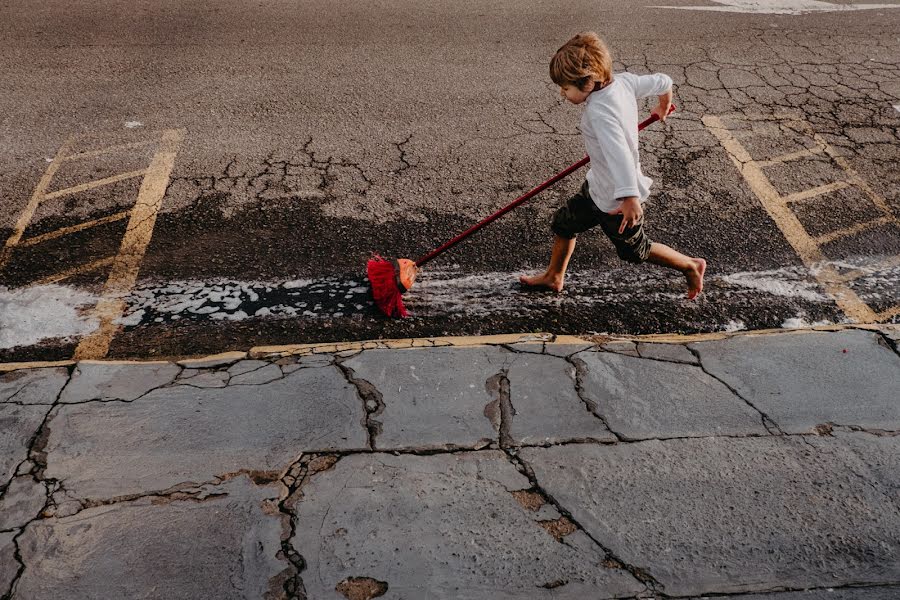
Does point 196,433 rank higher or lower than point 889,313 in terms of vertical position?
lower

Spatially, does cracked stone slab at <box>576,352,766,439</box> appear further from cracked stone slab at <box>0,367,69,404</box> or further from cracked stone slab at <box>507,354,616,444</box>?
cracked stone slab at <box>0,367,69,404</box>

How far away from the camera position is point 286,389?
3258 millimetres

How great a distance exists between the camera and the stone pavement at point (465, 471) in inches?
99.9

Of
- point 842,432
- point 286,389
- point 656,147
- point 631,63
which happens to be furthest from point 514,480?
point 631,63

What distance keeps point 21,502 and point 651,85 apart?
327cm

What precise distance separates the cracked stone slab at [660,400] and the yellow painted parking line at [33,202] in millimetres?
3422

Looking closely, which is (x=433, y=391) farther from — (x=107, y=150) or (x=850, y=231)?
(x=107, y=150)

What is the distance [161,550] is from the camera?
259 cm

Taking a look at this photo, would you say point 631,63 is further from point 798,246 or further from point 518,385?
point 518,385

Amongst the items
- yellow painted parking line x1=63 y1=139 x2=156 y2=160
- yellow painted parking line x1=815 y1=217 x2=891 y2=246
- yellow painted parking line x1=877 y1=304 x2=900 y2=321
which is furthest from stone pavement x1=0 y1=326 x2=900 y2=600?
yellow painted parking line x1=63 y1=139 x2=156 y2=160

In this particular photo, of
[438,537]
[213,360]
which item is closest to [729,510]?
[438,537]

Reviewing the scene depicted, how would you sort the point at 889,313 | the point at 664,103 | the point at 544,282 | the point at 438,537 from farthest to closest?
the point at 544,282 → the point at 889,313 → the point at 664,103 → the point at 438,537

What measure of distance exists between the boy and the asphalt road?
50cm

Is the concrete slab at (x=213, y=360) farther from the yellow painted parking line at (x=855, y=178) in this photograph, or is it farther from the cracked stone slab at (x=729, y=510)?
the yellow painted parking line at (x=855, y=178)
